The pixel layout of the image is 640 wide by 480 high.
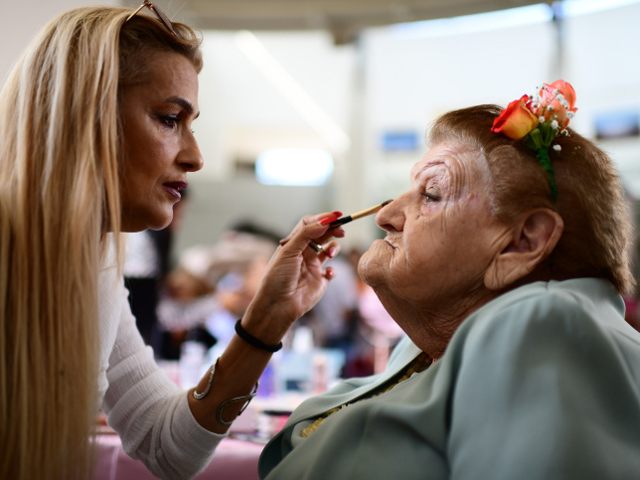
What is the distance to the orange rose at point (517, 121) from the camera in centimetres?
101

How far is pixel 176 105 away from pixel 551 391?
90cm

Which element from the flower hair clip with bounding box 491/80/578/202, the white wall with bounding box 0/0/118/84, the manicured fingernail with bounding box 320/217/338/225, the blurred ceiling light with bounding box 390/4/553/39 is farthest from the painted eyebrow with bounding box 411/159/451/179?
the blurred ceiling light with bounding box 390/4/553/39

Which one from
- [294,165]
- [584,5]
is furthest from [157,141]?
[294,165]

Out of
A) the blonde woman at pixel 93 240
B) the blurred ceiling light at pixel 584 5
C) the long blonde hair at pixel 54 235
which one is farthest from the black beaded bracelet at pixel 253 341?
the blurred ceiling light at pixel 584 5

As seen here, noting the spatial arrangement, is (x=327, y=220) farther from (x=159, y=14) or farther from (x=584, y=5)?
(x=584, y=5)

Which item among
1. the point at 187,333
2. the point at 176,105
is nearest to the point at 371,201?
the point at 187,333

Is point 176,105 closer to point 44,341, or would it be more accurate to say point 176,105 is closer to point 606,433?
point 44,341

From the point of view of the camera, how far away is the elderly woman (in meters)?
0.77

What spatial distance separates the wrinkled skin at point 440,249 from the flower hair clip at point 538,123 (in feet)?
0.27

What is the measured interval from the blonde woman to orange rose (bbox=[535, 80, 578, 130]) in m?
0.52

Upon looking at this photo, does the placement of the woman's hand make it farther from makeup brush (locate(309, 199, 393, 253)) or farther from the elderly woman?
the elderly woman

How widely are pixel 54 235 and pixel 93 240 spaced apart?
0.21 feet

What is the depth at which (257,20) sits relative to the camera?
4863mm

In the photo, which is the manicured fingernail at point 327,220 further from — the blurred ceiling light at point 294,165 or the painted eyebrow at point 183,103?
the blurred ceiling light at point 294,165
